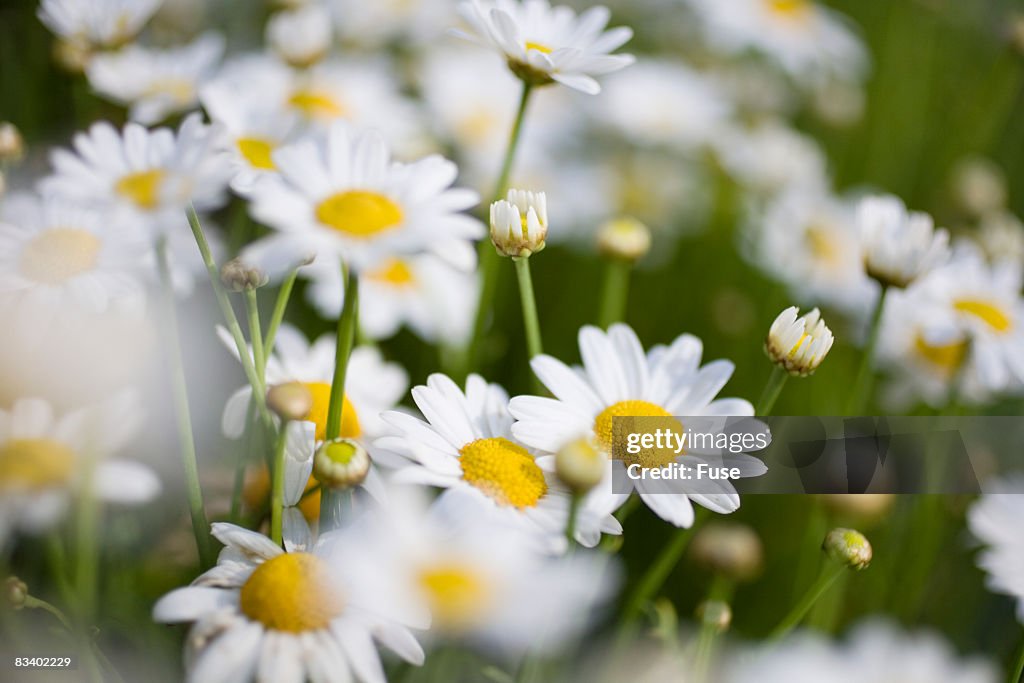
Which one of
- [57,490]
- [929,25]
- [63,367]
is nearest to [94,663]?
[57,490]

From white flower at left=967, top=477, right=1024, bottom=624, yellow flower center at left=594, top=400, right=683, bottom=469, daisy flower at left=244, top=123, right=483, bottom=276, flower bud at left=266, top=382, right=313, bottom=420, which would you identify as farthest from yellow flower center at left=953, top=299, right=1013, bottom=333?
flower bud at left=266, top=382, right=313, bottom=420

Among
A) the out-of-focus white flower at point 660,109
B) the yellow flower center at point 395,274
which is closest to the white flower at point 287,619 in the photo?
the yellow flower center at point 395,274

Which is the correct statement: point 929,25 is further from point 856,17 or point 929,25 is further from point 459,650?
point 459,650

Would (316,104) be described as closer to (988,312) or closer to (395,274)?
(395,274)

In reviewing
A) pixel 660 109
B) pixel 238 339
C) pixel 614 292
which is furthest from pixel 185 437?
pixel 660 109

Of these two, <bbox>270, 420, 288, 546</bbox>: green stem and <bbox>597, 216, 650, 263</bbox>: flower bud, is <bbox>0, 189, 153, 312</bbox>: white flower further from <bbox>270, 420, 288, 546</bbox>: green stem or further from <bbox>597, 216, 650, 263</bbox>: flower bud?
<bbox>597, 216, 650, 263</bbox>: flower bud

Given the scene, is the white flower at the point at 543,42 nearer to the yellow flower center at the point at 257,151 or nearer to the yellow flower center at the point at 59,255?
the yellow flower center at the point at 257,151
